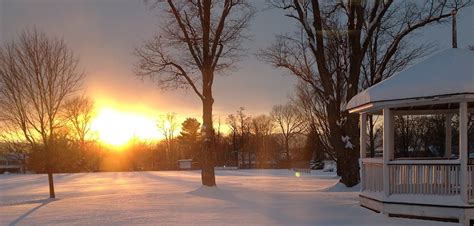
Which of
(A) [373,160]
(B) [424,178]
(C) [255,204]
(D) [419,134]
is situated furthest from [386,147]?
(D) [419,134]

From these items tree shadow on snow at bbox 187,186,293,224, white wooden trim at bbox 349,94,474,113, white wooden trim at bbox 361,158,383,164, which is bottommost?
tree shadow on snow at bbox 187,186,293,224

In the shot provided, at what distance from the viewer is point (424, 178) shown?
11.2 meters

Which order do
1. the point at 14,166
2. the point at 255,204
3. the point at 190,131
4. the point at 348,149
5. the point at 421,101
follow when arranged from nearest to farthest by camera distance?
the point at 421,101 → the point at 255,204 → the point at 348,149 → the point at 14,166 → the point at 190,131

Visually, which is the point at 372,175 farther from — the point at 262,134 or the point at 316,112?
the point at 262,134

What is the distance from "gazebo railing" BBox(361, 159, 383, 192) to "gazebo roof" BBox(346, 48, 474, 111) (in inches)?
61.4

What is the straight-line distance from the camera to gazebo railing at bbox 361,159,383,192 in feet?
40.0

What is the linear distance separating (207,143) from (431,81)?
9.90 m

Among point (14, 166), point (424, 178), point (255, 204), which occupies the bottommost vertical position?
point (14, 166)

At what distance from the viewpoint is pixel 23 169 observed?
186 ft

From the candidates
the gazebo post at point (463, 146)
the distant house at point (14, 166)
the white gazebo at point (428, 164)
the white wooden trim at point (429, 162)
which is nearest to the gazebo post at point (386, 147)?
the white gazebo at point (428, 164)

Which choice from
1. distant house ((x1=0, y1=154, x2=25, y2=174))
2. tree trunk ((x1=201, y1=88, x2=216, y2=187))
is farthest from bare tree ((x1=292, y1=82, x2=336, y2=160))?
distant house ((x1=0, y1=154, x2=25, y2=174))

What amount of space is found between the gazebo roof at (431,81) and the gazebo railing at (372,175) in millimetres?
1561

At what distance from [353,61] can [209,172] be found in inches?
312

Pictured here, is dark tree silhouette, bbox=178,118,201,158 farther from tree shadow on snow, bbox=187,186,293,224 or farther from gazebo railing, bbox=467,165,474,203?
gazebo railing, bbox=467,165,474,203
